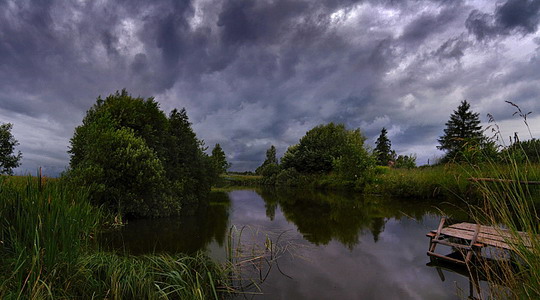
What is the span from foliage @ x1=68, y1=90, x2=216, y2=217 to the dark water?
99 cm

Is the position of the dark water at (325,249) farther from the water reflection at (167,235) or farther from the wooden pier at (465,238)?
the wooden pier at (465,238)

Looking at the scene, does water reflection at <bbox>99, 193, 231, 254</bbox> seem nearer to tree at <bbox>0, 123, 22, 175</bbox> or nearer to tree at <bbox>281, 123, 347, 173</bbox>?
tree at <bbox>0, 123, 22, 175</bbox>

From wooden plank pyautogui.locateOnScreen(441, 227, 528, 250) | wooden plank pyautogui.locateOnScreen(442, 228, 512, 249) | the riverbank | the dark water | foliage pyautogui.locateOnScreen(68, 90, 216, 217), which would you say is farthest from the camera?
the riverbank

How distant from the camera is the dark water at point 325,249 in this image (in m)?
4.11

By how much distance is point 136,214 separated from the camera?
951 centimetres

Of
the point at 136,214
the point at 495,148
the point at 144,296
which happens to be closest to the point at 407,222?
the point at 495,148

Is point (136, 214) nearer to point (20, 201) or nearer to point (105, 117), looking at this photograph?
point (105, 117)

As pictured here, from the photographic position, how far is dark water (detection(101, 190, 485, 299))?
4105mm

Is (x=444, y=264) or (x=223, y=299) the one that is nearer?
(x=223, y=299)

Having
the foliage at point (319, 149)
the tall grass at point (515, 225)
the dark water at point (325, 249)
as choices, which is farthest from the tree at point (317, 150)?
the tall grass at point (515, 225)

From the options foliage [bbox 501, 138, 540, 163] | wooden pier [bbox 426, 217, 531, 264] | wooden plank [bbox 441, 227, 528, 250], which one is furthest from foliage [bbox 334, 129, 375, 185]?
foliage [bbox 501, 138, 540, 163]

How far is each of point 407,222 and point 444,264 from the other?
4.33 m

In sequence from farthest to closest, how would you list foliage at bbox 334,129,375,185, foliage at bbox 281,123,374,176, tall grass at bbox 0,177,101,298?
foliage at bbox 281,123,374,176, foliage at bbox 334,129,375,185, tall grass at bbox 0,177,101,298

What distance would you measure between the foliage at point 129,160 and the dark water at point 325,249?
990mm
